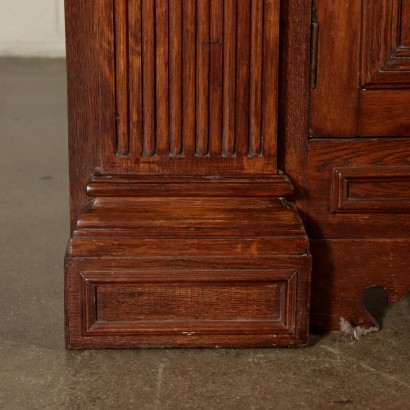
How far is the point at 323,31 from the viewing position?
1683 millimetres

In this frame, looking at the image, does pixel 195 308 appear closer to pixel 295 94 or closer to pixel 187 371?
pixel 187 371

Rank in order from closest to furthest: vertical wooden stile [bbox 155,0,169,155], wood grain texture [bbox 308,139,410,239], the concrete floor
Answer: the concrete floor < vertical wooden stile [bbox 155,0,169,155] < wood grain texture [bbox 308,139,410,239]

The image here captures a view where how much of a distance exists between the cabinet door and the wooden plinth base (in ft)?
0.57

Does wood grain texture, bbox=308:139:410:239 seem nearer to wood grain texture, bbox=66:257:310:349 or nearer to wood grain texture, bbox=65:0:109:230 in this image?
wood grain texture, bbox=66:257:310:349

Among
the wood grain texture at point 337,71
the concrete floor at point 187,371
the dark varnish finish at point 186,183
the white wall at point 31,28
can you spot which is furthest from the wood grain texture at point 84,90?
the white wall at point 31,28

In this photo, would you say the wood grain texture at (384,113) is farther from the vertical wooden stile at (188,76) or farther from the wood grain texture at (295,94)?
the vertical wooden stile at (188,76)

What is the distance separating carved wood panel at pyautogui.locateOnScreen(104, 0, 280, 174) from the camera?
162cm

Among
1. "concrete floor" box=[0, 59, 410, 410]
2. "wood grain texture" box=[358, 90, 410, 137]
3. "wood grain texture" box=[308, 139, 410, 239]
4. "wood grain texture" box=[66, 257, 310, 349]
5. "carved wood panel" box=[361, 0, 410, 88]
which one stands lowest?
"concrete floor" box=[0, 59, 410, 410]

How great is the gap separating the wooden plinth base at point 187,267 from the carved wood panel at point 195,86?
51mm

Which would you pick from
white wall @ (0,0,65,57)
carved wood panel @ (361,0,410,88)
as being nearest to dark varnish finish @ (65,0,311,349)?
carved wood panel @ (361,0,410,88)

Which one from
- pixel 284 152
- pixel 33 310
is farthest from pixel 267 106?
pixel 33 310

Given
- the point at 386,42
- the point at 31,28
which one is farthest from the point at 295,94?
the point at 31,28

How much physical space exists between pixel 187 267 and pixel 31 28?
3423 millimetres

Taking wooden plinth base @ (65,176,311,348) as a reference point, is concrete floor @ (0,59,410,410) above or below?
below
